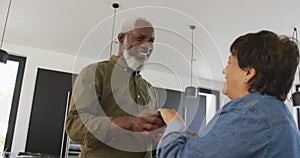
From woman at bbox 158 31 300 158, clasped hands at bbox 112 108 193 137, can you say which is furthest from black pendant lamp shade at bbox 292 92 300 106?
clasped hands at bbox 112 108 193 137

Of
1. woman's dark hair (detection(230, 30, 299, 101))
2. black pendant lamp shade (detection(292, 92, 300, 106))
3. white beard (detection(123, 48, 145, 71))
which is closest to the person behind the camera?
woman's dark hair (detection(230, 30, 299, 101))

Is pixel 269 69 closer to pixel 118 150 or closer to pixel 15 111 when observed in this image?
pixel 118 150

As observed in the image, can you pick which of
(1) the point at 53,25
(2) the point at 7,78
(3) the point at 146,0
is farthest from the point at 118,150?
(2) the point at 7,78

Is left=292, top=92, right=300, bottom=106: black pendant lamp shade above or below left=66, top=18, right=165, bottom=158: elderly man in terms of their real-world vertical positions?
above

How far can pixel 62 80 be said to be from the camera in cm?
424

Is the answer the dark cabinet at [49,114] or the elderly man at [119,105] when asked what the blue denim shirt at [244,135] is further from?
the dark cabinet at [49,114]

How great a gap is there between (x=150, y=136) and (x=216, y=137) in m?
0.18

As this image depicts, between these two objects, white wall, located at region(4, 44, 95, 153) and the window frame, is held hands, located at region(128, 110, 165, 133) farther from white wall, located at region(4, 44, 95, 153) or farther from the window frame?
the window frame

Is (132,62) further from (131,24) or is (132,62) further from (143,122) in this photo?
(143,122)

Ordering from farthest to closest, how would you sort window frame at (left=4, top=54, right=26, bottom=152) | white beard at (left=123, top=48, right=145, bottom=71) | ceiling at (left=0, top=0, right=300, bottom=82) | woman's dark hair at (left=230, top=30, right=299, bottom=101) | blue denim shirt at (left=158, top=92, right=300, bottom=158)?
window frame at (left=4, top=54, right=26, bottom=152), ceiling at (left=0, top=0, right=300, bottom=82), white beard at (left=123, top=48, right=145, bottom=71), woman's dark hair at (left=230, top=30, right=299, bottom=101), blue denim shirt at (left=158, top=92, right=300, bottom=158)

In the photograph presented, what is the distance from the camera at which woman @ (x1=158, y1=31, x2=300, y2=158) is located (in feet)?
2.18

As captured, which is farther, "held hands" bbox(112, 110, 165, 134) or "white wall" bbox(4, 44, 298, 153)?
"white wall" bbox(4, 44, 298, 153)

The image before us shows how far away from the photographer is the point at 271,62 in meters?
0.76

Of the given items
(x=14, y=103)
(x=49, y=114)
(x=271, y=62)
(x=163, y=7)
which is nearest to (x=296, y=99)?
(x=163, y=7)
